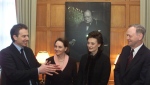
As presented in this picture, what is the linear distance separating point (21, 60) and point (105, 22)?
10.9ft

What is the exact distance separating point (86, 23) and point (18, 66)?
319cm

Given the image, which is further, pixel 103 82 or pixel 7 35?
pixel 7 35

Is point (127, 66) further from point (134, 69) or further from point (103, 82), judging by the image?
point (103, 82)

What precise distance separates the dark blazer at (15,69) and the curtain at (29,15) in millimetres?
2831

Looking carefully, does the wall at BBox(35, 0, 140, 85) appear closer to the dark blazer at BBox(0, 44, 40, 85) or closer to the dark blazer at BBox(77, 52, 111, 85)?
the dark blazer at BBox(77, 52, 111, 85)

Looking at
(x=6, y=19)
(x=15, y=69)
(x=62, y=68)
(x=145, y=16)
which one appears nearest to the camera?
(x=15, y=69)

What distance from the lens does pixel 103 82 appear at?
3.73 m

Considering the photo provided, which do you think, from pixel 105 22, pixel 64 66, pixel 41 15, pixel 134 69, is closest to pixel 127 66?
pixel 134 69

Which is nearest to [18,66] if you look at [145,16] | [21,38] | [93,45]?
[21,38]

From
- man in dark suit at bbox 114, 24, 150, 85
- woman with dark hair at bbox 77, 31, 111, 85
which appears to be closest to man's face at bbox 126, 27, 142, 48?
man in dark suit at bbox 114, 24, 150, 85

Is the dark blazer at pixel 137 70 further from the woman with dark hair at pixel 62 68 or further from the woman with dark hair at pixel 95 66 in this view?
the woman with dark hair at pixel 62 68

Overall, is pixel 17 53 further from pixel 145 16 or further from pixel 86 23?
pixel 145 16

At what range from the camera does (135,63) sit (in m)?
3.48

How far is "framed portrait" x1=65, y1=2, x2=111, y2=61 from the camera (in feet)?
20.6
